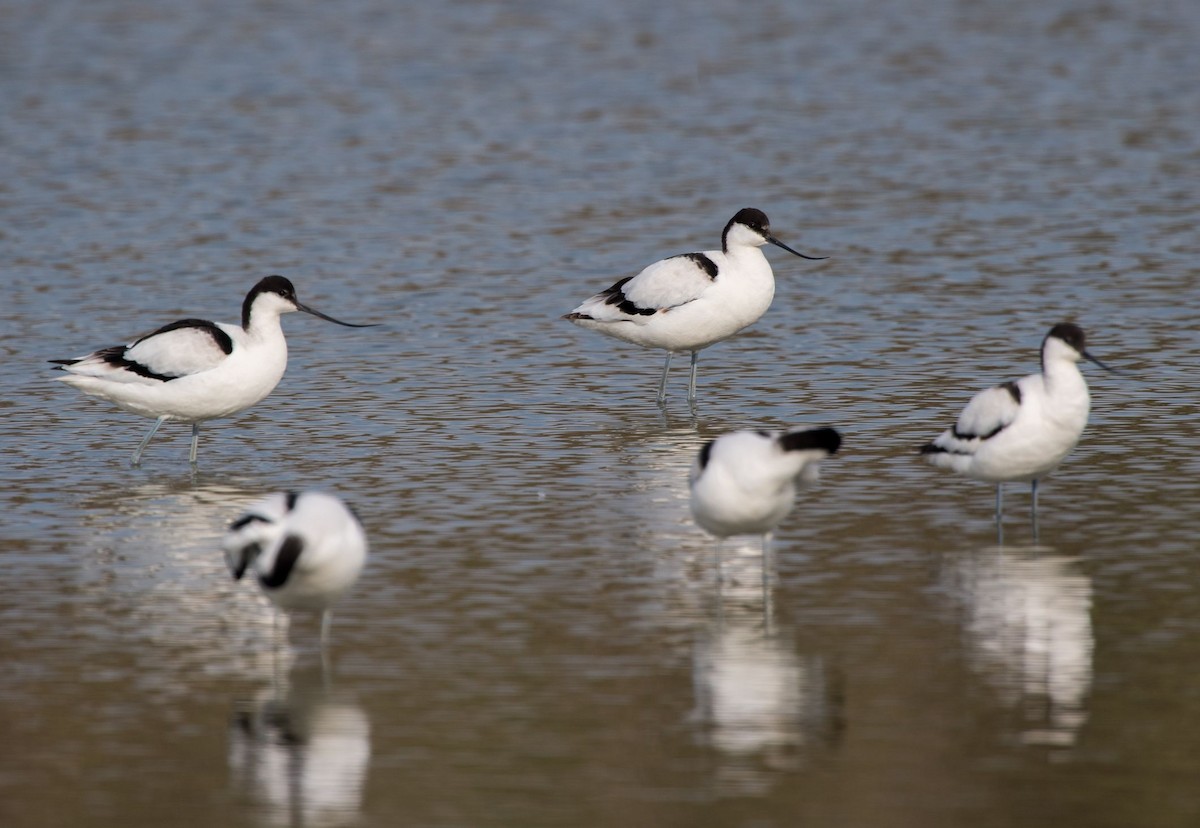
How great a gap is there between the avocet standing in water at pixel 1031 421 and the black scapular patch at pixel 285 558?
4592 mm

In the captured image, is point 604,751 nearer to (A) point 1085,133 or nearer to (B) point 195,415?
(B) point 195,415

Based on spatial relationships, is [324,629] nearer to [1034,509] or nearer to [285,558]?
[285,558]

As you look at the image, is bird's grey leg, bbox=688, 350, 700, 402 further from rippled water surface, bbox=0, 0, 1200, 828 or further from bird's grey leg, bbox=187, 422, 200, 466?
bird's grey leg, bbox=187, 422, 200, 466

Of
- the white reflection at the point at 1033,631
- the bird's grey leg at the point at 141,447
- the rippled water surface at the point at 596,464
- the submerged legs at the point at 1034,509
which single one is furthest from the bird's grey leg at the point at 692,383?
the white reflection at the point at 1033,631

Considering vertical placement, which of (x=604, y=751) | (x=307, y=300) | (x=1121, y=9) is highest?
(x=1121, y=9)

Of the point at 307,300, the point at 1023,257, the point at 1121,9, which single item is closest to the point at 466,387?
the point at 307,300

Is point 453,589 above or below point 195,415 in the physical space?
below

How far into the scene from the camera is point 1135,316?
745 inches

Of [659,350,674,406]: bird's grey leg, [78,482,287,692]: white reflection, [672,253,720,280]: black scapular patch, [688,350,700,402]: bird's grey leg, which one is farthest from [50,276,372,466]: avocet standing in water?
[672,253,720,280]: black scapular patch

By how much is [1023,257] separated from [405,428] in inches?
360

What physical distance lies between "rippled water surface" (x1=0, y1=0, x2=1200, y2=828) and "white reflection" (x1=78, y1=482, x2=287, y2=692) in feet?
0.13

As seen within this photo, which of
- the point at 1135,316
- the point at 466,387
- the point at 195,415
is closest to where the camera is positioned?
the point at 195,415

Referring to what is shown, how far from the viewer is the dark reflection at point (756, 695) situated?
8578 millimetres

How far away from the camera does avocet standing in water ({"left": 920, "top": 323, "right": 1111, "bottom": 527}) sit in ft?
39.1
